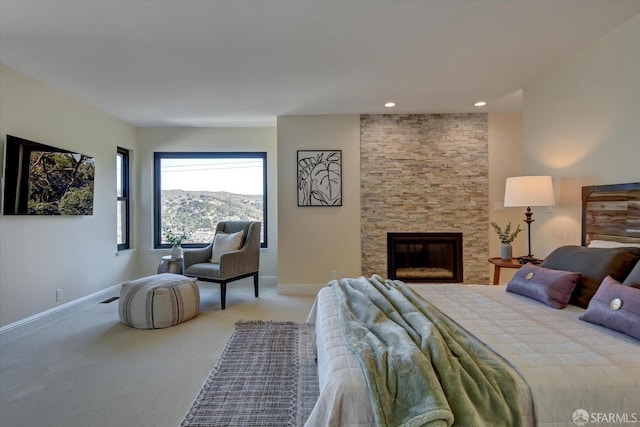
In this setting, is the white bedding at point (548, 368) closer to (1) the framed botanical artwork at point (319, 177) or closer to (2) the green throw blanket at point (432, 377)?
(2) the green throw blanket at point (432, 377)

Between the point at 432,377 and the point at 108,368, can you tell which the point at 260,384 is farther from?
the point at 432,377

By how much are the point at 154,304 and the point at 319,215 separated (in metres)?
2.29

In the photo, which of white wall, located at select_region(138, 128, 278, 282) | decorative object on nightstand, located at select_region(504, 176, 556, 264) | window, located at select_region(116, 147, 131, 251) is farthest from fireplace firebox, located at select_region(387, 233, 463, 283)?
window, located at select_region(116, 147, 131, 251)

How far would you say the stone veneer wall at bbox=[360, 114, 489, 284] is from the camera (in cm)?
443

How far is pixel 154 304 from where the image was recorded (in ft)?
10.4

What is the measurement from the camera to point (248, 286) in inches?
197

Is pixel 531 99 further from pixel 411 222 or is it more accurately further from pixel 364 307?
pixel 364 307

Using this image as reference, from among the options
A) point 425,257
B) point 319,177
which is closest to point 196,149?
point 319,177

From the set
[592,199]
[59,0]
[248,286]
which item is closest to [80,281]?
[248,286]

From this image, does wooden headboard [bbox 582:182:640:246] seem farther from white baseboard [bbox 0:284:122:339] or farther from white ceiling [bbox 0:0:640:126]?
white baseboard [bbox 0:284:122:339]

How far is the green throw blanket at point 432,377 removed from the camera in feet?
3.45

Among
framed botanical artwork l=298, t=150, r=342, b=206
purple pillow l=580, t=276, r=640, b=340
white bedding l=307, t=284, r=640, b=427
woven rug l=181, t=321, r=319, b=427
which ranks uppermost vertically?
framed botanical artwork l=298, t=150, r=342, b=206

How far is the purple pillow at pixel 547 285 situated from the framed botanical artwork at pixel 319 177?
2.62 metres

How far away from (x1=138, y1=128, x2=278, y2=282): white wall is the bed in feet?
10.2
